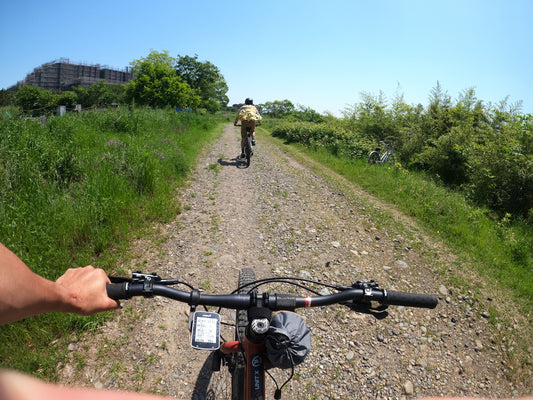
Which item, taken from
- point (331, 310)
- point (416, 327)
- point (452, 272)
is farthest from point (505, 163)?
point (331, 310)

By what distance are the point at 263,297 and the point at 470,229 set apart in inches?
235

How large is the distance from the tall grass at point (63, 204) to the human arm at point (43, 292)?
1.66m

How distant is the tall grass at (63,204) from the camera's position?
93.4 inches

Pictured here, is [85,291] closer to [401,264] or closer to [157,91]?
[401,264]

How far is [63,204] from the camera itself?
362 centimetres

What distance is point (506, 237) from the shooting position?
548cm

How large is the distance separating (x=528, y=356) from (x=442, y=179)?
23.8 feet

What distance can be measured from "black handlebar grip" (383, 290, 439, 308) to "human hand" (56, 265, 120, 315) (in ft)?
4.58

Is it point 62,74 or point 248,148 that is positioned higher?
point 62,74

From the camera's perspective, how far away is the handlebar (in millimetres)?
1313

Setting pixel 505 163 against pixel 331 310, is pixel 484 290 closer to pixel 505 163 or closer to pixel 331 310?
pixel 331 310

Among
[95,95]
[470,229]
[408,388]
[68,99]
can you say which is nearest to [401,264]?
[408,388]

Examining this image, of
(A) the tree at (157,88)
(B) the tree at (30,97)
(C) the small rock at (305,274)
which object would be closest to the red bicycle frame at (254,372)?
(C) the small rock at (305,274)

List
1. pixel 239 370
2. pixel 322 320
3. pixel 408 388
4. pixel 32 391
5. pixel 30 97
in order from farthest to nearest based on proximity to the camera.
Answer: pixel 30 97, pixel 322 320, pixel 408 388, pixel 239 370, pixel 32 391
